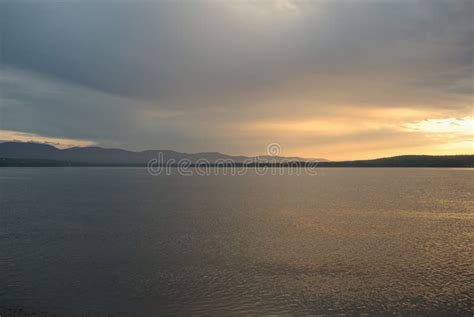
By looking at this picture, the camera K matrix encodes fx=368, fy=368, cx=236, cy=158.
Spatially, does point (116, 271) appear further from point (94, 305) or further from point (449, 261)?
point (449, 261)

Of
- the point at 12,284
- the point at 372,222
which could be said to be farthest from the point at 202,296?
the point at 372,222

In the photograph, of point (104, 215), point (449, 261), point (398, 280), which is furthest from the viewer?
point (104, 215)

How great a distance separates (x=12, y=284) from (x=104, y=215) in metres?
21.8

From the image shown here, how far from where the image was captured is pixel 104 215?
38531mm

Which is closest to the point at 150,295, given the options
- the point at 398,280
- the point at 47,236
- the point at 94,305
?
the point at 94,305

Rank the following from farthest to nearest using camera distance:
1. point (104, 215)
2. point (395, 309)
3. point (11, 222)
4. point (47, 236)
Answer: point (104, 215) < point (11, 222) < point (47, 236) < point (395, 309)

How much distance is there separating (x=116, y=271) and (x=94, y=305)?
4.59 meters

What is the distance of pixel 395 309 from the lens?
14.8 meters

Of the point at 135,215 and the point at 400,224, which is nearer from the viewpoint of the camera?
the point at 400,224

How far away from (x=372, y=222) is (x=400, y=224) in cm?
251

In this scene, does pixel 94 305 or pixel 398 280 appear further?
pixel 398 280

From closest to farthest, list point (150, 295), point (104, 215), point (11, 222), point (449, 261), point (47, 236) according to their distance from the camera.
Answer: point (150, 295) → point (449, 261) → point (47, 236) → point (11, 222) → point (104, 215)

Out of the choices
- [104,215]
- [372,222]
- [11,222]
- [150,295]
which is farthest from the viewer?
[104,215]

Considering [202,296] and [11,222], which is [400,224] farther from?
[11,222]
